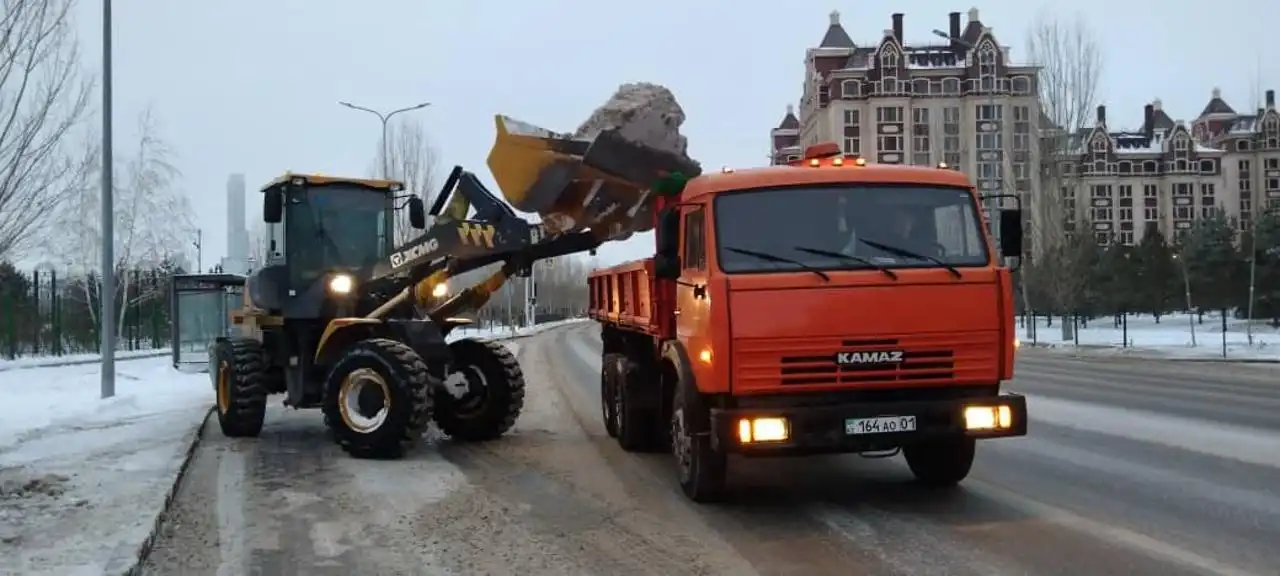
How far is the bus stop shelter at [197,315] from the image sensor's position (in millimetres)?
25609

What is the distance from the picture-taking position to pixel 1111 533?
25.2ft

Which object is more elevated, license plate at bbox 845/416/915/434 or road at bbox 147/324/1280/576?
license plate at bbox 845/416/915/434

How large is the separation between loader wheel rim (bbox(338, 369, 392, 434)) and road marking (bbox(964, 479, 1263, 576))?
583 cm

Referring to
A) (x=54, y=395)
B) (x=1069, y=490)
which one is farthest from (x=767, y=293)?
(x=54, y=395)

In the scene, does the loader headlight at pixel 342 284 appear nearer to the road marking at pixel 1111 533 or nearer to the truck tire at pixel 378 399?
the truck tire at pixel 378 399

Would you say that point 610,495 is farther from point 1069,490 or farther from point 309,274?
point 309,274

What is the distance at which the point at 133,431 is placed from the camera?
1418 cm

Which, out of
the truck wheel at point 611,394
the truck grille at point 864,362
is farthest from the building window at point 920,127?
the truck grille at point 864,362

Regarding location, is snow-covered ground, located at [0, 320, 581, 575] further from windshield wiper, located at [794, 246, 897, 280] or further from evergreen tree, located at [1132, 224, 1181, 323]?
evergreen tree, located at [1132, 224, 1181, 323]

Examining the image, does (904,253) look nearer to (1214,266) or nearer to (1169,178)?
(1214,266)

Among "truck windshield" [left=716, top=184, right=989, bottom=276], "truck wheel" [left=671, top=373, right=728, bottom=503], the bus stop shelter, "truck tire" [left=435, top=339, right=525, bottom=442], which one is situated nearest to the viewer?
"truck windshield" [left=716, top=184, right=989, bottom=276]

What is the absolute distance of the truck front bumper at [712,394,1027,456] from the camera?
8.03 metres

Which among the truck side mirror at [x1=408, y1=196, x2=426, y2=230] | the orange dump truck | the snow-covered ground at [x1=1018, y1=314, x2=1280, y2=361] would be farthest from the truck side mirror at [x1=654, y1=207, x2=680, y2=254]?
the snow-covered ground at [x1=1018, y1=314, x2=1280, y2=361]

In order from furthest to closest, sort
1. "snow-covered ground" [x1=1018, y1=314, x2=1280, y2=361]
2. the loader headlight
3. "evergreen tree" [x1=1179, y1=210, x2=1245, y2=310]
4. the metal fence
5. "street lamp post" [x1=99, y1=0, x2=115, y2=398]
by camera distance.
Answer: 1. "evergreen tree" [x1=1179, y1=210, x2=1245, y2=310]
2. "snow-covered ground" [x1=1018, y1=314, x2=1280, y2=361]
3. the metal fence
4. "street lamp post" [x1=99, y1=0, x2=115, y2=398]
5. the loader headlight
